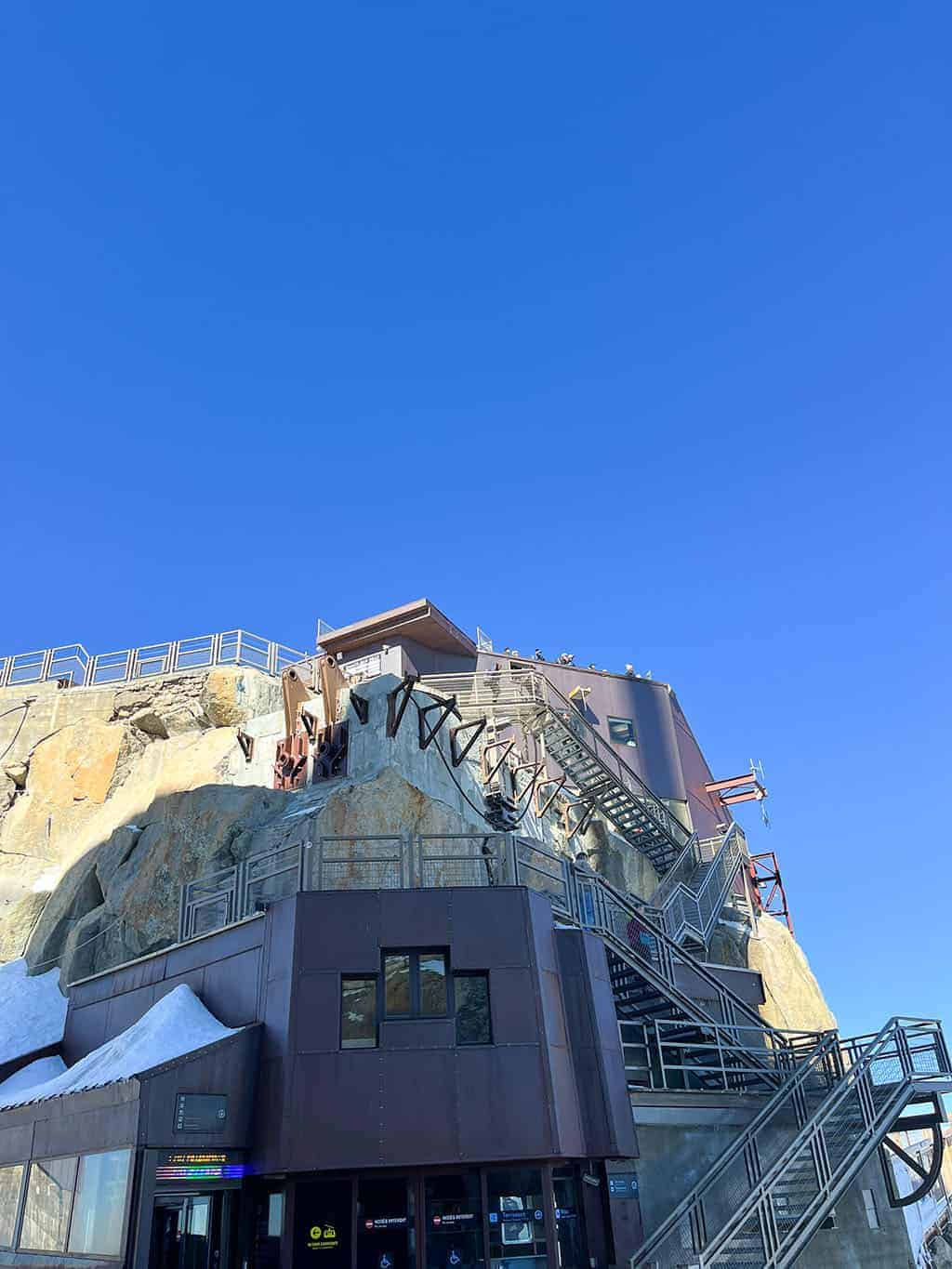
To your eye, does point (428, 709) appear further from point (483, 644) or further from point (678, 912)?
point (483, 644)

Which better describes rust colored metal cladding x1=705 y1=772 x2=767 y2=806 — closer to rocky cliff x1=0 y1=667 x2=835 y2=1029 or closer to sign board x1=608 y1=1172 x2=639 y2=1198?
rocky cliff x1=0 y1=667 x2=835 y2=1029

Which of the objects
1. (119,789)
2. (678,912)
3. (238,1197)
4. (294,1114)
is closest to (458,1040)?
(294,1114)

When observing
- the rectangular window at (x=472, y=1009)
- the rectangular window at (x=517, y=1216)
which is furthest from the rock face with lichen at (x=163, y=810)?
the rectangular window at (x=517, y=1216)

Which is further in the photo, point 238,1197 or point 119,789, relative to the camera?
point 119,789

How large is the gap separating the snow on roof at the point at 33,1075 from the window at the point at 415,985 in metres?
10.2

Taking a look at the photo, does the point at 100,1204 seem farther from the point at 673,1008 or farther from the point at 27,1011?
the point at 27,1011

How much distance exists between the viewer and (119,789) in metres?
39.1

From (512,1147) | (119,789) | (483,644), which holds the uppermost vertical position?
(483,644)

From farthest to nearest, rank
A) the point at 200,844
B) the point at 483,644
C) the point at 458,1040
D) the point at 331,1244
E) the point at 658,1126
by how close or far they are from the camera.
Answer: the point at 483,644
the point at 200,844
the point at 658,1126
the point at 458,1040
the point at 331,1244

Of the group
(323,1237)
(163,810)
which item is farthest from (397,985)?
(163,810)

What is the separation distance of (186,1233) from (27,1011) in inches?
541

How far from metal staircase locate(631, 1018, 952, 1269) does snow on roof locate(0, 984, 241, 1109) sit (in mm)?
8637

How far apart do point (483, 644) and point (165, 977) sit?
86.1ft

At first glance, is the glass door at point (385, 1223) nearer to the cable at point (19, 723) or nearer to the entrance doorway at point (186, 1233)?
the entrance doorway at point (186, 1233)
